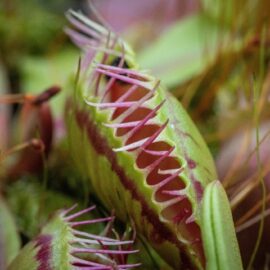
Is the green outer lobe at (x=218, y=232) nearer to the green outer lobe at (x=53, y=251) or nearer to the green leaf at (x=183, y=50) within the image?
the green outer lobe at (x=53, y=251)

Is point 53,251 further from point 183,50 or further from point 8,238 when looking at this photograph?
point 183,50

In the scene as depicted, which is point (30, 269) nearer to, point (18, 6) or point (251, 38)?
point (251, 38)

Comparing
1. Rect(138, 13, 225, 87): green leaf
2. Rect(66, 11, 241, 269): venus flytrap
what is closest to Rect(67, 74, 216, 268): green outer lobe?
Rect(66, 11, 241, 269): venus flytrap

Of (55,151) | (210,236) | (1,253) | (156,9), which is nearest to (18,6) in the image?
(156,9)

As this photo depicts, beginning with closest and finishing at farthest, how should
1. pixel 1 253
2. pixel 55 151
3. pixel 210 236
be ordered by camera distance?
pixel 210 236, pixel 1 253, pixel 55 151

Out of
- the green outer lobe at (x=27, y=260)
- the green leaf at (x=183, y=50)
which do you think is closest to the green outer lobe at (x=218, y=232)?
the green outer lobe at (x=27, y=260)

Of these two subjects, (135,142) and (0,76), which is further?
(0,76)

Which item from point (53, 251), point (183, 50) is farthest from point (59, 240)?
point (183, 50)
